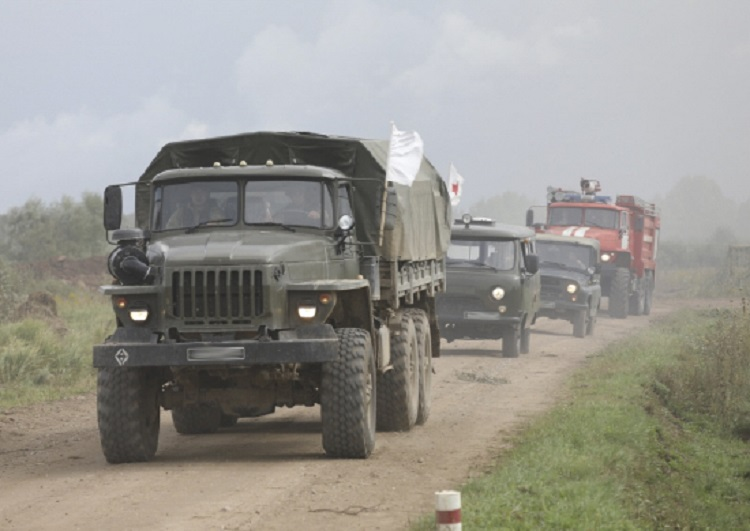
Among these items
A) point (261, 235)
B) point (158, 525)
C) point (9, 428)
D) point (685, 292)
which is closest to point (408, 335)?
point (261, 235)

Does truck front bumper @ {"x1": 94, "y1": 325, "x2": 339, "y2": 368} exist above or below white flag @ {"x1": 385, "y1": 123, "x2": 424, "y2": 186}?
below

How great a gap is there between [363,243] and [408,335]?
1.77m

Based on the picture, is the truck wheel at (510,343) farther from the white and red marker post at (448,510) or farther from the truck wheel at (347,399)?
the white and red marker post at (448,510)

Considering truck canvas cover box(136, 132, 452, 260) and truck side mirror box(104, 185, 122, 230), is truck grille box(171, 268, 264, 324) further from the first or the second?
truck canvas cover box(136, 132, 452, 260)

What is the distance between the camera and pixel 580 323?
3025cm

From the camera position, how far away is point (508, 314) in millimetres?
24109

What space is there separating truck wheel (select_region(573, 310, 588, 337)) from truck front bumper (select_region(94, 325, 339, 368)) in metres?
19.2

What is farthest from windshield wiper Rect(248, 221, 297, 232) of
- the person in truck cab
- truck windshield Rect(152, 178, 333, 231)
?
the person in truck cab

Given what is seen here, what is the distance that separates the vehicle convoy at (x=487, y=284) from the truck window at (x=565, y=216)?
12702 mm

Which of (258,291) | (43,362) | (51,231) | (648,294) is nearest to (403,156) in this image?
(258,291)

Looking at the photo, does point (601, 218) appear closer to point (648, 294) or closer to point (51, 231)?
point (648, 294)

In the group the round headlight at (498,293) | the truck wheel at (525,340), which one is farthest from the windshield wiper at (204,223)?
the truck wheel at (525,340)

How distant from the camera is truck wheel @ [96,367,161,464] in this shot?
11758mm

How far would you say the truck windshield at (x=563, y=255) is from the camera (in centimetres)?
3102
